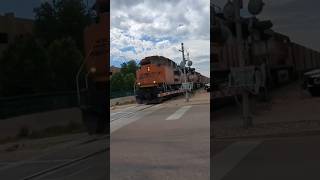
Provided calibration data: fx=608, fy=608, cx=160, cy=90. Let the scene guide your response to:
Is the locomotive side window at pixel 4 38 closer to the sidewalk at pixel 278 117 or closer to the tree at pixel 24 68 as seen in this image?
the tree at pixel 24 68

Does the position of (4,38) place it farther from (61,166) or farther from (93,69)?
(61,166)

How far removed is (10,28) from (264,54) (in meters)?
A: 1.38

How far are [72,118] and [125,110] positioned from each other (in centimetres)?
37

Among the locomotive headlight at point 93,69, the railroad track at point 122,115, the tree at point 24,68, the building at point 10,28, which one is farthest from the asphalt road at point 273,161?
the building at point 10,28

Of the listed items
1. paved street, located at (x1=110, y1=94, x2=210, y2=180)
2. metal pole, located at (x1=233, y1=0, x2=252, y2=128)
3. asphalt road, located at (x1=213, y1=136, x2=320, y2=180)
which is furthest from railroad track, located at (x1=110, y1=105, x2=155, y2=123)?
metal pole, located at (x1=233, y1=0, x2=252, y2=128)

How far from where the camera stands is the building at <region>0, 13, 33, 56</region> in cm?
319

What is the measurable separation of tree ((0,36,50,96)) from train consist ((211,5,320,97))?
0.93 metres

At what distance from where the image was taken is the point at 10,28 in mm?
3209

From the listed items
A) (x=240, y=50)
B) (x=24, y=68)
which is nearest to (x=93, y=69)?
(x=24, y=68)

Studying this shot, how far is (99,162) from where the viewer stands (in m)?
3.71

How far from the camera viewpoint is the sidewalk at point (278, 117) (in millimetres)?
3355

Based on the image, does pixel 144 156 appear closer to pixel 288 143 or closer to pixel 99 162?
pixel 99 162

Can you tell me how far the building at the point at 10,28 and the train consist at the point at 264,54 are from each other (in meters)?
1.00

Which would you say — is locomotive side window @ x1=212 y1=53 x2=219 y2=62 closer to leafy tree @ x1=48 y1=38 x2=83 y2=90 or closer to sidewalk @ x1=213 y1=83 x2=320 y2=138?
sidewalk @ x1=213 y1=83 x2=320 y2=138
